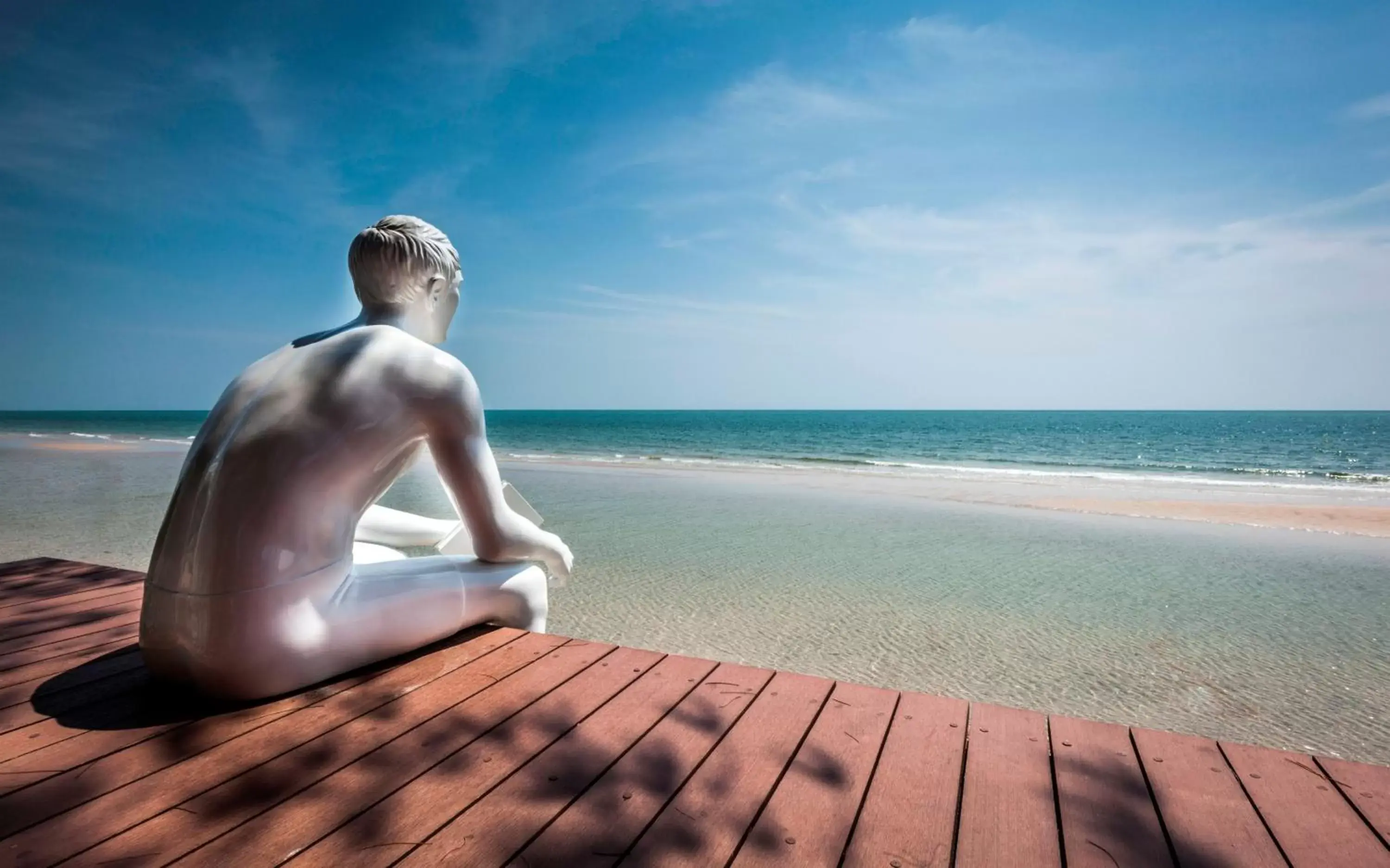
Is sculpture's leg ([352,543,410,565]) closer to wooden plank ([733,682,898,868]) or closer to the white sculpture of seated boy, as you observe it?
the white sculpture of seated boy

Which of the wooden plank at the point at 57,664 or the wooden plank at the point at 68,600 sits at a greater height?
the wooden plank at the point at 68,600

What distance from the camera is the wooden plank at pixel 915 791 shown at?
1456 mm

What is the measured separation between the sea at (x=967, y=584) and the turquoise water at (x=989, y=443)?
38.6 ft

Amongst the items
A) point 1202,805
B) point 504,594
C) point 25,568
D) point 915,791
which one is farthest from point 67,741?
point 25,568

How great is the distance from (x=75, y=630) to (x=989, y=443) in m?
48.3

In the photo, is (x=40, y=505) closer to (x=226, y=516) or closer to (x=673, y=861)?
(x=226, y=516)

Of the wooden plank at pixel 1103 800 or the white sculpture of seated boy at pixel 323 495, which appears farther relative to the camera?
the white sculpture of seated boy at pixel 323 495

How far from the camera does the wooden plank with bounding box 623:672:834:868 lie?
1.44 metres

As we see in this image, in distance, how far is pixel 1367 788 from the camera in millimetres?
1689

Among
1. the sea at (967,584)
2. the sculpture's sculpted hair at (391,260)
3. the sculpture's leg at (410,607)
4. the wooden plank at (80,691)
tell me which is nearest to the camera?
the wooden plank at (80,691)

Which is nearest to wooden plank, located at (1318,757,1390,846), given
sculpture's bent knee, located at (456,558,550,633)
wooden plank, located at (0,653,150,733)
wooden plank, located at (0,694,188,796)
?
sculpture's bent knee, located at (456,558,550,633)

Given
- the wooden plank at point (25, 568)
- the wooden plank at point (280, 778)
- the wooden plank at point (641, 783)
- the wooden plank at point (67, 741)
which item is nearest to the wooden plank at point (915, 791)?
the wooden plank at point (641, 783)

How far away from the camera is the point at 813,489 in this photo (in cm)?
1385

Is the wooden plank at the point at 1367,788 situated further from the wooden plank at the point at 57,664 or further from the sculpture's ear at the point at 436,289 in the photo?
the wooden plank at the point at 57,664
